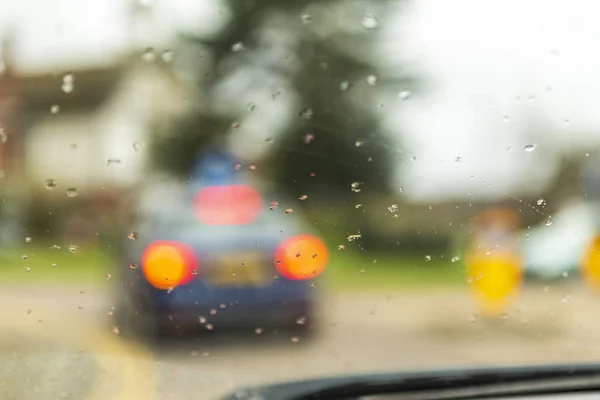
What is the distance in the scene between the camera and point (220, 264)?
18.1 feet

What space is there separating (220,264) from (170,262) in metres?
0.36

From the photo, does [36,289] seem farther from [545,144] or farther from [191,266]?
[545,144]

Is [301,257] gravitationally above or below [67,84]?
below

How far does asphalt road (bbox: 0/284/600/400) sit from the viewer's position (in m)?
3.14

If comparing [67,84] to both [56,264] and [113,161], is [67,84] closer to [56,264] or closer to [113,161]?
[113,161]

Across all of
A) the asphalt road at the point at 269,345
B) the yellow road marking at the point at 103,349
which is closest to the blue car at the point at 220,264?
the asphalt road at the point at 269,345

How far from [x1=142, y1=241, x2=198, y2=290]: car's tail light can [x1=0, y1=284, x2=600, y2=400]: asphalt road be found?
45cm

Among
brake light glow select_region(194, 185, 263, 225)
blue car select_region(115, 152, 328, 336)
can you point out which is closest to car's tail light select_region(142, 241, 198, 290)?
blue car select_region(115, 152, 328, 336)

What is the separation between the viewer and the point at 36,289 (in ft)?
16.7

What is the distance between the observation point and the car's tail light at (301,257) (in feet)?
16.9

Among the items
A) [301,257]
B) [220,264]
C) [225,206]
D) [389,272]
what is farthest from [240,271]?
[389,272]

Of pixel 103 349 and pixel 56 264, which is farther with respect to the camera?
pixel 103 349

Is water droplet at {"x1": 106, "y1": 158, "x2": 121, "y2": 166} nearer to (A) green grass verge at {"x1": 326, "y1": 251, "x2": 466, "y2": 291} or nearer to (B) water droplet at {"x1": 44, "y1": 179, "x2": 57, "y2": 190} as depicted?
(B) water droplet at {"x1": 44, "y1": 179, "x2": 57, "y2": 190}

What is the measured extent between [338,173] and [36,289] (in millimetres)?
2302
